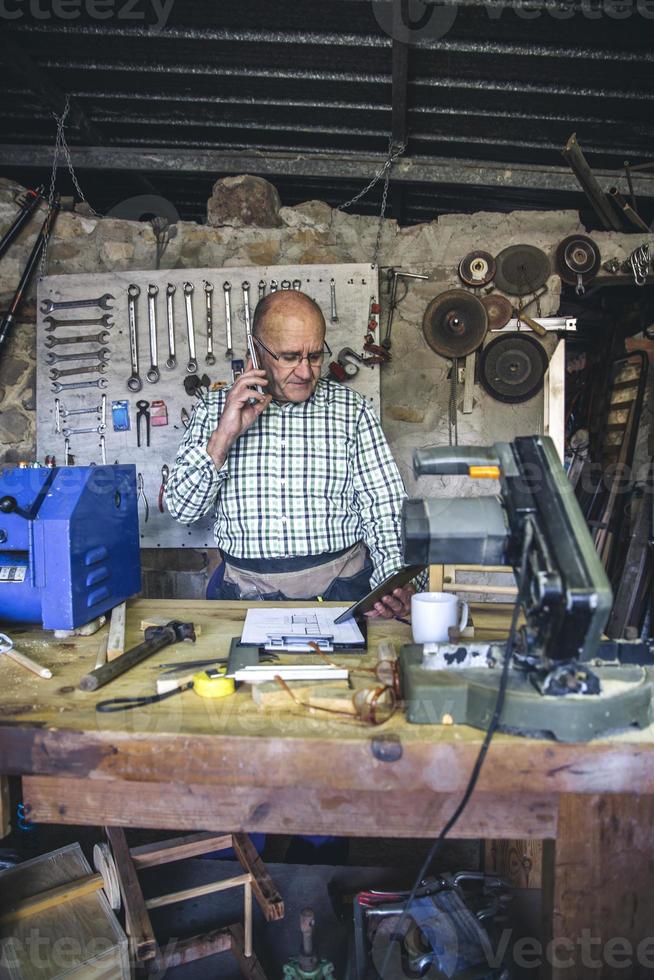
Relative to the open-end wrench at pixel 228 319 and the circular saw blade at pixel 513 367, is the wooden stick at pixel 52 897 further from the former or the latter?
the circular saw blade at pixel 513 367

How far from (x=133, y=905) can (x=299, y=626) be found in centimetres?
86

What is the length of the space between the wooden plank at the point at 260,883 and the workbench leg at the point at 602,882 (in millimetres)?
956

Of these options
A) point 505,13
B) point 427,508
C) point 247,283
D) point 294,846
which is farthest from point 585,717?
point 247,283

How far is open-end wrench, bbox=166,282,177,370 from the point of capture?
359 cm

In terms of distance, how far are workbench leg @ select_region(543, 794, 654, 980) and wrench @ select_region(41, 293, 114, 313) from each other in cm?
341

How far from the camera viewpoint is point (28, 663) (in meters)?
1.47

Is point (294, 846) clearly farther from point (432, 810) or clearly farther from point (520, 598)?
point (520, 598)

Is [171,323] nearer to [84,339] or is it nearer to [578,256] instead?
[84,339]

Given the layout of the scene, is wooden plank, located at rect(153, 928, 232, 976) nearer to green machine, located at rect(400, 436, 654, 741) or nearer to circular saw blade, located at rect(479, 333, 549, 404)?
green machine, located at rect(400, 436, 654, 741)

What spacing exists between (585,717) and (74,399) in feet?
10.8

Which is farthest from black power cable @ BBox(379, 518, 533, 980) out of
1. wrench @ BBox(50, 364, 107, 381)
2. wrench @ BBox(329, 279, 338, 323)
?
wrench @ BBox(50, 364, 107, 381)

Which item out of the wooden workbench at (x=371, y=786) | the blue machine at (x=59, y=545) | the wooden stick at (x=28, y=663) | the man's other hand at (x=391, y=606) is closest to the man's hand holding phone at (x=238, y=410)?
the blue machine at (x=59, y=545)

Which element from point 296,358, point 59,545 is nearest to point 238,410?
point 296,358

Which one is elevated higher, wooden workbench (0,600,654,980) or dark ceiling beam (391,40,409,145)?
dark ceiling beam (391,40,409,145)
